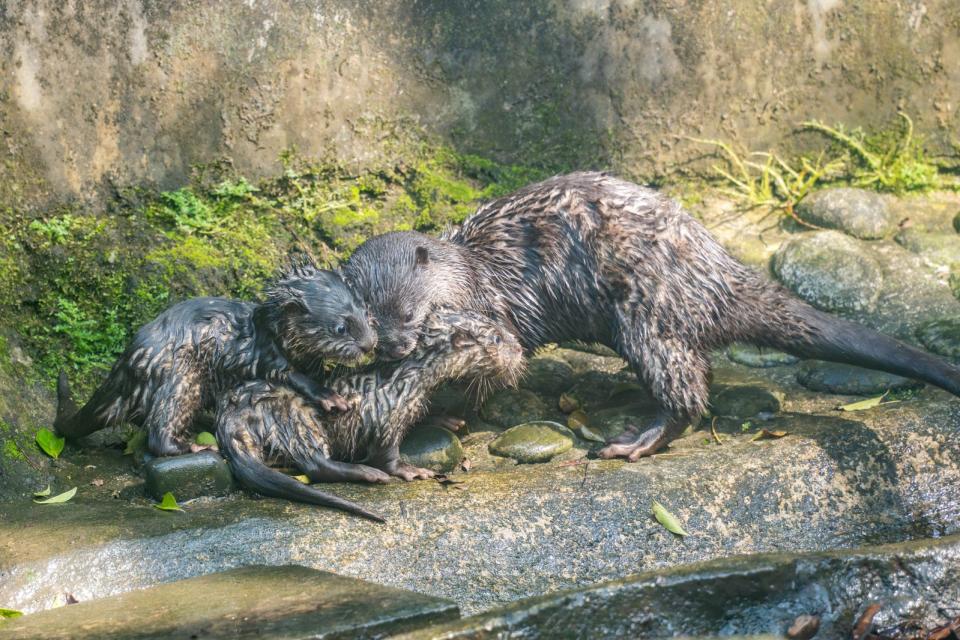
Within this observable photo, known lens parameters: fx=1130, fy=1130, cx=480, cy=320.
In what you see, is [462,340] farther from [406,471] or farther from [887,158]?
[887,158]

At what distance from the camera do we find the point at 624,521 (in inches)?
145

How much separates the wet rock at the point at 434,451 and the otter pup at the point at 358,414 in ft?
Result: 0.38

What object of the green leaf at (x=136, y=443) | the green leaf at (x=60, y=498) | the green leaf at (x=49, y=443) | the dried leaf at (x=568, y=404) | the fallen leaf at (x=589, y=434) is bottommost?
the fallen leaf at (x=589, y=434)

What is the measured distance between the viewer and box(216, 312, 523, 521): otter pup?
4.07m

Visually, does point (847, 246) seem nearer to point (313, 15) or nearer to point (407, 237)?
point (407, 237)

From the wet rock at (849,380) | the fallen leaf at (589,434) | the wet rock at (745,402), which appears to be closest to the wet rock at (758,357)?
the wet rock at (849,380)

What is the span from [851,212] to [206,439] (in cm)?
349

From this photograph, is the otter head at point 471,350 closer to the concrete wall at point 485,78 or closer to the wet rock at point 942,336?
the concrete wall at point 485,78

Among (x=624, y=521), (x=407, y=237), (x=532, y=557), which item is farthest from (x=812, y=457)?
(x=407, y=237)

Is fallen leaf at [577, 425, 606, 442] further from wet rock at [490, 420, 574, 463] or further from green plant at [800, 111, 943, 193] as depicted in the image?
green plant at [800, 111, 943, 193]

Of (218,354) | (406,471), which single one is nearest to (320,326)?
(218,354)

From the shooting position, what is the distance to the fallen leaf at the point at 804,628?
3.15 metres

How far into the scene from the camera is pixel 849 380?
15.8 ft

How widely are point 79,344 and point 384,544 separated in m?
2.03
